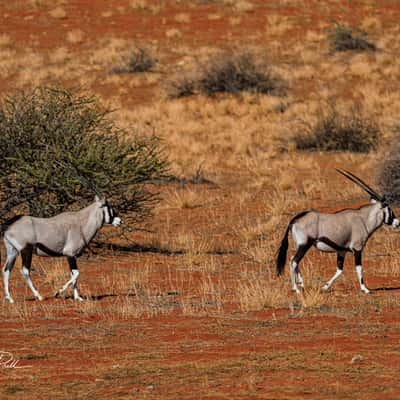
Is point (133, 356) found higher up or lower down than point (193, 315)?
higher up

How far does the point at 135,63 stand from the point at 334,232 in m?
27.9

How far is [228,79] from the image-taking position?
119 ft

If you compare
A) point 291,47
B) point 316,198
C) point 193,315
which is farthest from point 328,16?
point 193,315

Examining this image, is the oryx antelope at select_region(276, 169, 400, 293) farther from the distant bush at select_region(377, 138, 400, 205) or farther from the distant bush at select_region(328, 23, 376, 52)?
the distant bush at select_region(328, 23, 376, 52)

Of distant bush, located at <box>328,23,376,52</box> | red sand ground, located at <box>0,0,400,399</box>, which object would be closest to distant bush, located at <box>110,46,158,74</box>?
distant bush, located at <box>328,23,376,52</box>

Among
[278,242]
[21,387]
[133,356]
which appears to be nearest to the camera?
[21,387]

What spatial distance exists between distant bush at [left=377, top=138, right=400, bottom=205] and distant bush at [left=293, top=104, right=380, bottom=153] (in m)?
8.61

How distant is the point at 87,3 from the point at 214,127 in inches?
811

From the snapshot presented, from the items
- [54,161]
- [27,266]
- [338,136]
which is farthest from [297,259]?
[338,136]

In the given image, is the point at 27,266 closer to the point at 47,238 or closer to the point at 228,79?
the point at 47,238

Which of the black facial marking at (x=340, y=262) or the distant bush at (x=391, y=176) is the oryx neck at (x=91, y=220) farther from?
the distant bush at (x=391, y=176)

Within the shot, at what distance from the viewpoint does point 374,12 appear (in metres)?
47.2

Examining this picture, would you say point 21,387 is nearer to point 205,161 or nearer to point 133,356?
point 133,356

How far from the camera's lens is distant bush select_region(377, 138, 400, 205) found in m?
20.2
